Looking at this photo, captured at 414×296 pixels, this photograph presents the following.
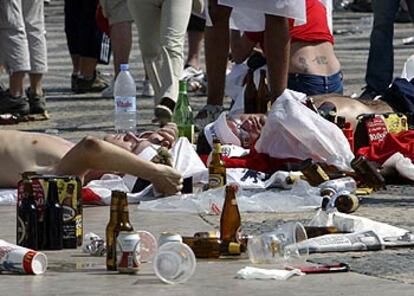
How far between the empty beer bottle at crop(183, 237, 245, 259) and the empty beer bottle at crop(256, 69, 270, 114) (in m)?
3.75

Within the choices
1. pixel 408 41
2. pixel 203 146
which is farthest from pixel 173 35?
pixel 408 41

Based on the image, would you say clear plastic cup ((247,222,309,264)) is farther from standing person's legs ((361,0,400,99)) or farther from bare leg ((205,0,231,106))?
standing person's legs ((361,0,400,99))

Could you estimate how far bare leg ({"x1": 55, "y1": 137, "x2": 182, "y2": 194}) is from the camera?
760cm

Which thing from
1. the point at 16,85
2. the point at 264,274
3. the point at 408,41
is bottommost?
the point at 264,274

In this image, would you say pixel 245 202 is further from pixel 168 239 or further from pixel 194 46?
pixel 194 46

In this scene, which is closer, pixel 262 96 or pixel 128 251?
pixel 128 251

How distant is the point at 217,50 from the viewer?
10648 mm

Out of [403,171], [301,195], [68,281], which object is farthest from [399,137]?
[68,281]

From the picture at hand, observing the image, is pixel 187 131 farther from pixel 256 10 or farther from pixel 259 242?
pixel 259 242

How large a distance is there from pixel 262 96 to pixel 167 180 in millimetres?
2485

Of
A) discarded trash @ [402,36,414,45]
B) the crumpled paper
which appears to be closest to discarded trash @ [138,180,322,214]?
the crumpled paper

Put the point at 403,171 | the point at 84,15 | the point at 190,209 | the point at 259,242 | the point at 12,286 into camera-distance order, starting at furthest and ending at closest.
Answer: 1. the point at 84,15
2. the point at 403,171
3. the point at 190,209
4. the point at 259,242
5. the point at 12,286

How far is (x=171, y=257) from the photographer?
19.0 ft

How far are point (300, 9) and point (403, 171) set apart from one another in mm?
1735
